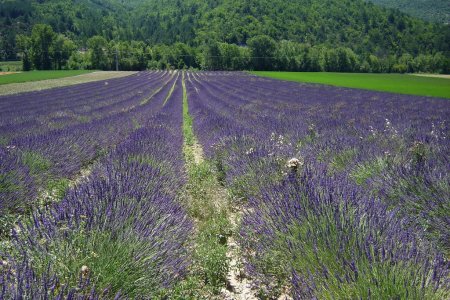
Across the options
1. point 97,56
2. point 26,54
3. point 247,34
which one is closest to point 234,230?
A: point 97,56

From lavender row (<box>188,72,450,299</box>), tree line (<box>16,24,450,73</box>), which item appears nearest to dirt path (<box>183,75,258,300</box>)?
lavender row (<box>188,72,450,299</box>)

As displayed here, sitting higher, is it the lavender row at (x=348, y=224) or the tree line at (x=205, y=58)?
the tree line at (x=205, y=58)

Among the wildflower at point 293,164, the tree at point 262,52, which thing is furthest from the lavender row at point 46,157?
the tree at point 262,52

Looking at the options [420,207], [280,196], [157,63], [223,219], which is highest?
[157,63]

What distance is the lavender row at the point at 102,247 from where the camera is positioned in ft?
5.82

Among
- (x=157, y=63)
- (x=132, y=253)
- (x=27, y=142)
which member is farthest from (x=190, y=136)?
(x=157, y=63)

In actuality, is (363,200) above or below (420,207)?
above

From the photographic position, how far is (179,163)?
18.5 ft

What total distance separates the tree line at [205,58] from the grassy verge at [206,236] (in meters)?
85.4

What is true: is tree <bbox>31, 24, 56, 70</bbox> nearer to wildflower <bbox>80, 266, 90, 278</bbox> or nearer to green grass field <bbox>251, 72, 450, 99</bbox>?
green grass field <bbox>251, 72, 450, 99</bbox>

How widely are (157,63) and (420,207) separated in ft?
322

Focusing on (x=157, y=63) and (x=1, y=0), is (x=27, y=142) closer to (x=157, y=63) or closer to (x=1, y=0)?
(x=157, y=63)

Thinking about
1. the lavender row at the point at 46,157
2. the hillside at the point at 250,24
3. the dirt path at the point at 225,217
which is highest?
the hillside at the point at 250,24

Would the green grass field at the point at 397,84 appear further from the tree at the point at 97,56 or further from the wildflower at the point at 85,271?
the tree at the point at 97,56
